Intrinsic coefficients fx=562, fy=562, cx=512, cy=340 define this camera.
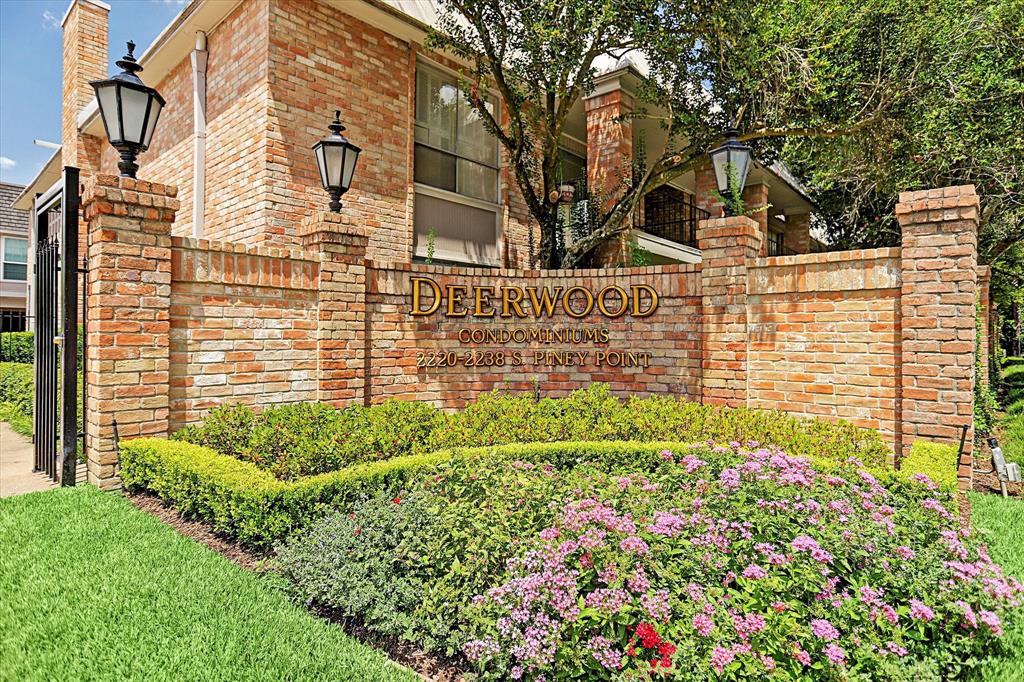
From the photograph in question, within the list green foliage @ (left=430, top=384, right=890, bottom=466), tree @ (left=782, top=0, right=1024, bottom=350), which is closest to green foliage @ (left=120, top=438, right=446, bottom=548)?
green foliage @ (left=430, top=384, right=890, bottom=466)

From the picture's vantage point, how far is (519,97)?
9.09 meters

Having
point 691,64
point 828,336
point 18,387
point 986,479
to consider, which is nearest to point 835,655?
point 828,336

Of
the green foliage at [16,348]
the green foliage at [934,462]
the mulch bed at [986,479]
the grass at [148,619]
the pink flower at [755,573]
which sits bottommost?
the mulch bed at [986,479]

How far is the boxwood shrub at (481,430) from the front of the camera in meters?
4.94

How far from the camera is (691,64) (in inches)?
385

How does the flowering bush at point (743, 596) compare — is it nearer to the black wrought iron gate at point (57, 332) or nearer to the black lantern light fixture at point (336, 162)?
the black wrought iron gate at point (57, 332)

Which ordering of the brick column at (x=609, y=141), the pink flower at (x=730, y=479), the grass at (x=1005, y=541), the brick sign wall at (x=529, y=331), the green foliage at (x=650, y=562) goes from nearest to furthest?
1. the green foliage at (x=650, y=562)
2. the grass at (x=1005, y=541)
3. the pink flower at (x=730, y=479)
4. the brick sign wall at (x=529, y=331)
5. the brick column at (x=609, y=141)

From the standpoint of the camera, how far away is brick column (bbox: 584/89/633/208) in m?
11.4

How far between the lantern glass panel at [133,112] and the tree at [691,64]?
469cm

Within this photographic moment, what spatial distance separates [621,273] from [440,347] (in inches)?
106

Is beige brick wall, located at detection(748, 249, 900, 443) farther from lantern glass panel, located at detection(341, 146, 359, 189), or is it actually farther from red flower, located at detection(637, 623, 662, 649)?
lantern glass panel, located at detection(341, 146, 359, 189)

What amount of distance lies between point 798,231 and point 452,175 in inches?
603

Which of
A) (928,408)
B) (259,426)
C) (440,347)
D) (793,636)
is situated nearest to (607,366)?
(440,347)

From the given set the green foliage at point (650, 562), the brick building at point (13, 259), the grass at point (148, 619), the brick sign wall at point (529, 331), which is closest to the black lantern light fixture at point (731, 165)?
the brick sign wall at point (529, 331)
